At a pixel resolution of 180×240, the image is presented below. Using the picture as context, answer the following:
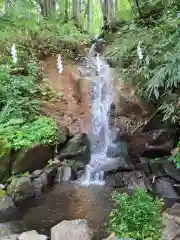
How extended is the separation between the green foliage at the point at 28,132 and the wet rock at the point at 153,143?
82.6 inches

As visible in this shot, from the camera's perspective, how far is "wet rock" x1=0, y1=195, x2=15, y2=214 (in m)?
6.26

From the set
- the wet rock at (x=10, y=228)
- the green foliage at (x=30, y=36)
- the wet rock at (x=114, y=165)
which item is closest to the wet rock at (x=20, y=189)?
the wet rock at (x=10, y=228)

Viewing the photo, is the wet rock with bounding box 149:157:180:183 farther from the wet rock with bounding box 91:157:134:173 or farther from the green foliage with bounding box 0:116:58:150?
the green foliage with bounding box 0:116:58:150

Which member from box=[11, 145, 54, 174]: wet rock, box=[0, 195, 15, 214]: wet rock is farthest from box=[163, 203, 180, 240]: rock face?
box=[11, 145, 54, 174]: wet rock

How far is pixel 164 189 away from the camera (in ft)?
23.4

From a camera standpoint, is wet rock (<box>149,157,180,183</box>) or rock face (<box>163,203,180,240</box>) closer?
rock face (<box>163,203,180,240</box>)

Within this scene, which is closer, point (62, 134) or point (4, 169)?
point (4, 169)

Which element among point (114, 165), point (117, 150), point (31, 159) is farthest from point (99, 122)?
point (31, 159)

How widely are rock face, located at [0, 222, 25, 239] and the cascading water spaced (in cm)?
267

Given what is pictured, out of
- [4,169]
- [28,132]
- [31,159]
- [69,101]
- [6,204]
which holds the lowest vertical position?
[6,204]

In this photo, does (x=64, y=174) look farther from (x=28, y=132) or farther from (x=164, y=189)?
(x=164, y=189)

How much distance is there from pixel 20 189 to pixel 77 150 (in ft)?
7.65

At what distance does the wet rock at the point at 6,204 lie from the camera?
6262mm

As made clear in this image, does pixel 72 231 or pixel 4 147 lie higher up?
pixel 4 147
